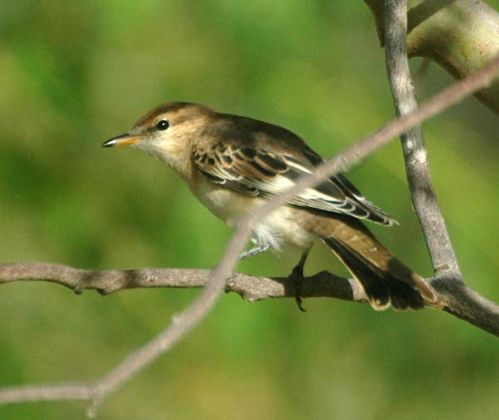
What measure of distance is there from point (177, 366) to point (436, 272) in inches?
86.9

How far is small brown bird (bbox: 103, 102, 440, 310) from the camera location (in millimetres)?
3967

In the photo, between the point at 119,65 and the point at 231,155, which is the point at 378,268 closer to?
the point at 231,155

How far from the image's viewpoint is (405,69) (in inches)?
153

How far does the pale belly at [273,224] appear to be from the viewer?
4566mm

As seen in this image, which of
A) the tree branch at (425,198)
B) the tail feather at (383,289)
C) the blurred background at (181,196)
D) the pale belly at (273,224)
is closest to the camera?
the tree branch at (425,198)

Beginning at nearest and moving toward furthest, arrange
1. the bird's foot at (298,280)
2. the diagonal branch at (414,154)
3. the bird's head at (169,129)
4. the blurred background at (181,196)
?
the diagonal branch at (414,154), the bird's foot at (298,280), the blurred background at (181,196), the bird's head at (169,129)

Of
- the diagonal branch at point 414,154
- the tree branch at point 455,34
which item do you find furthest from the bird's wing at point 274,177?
the tree branch at point 455,34

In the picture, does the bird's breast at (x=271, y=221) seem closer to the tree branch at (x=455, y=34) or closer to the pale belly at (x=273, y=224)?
the pale belly at (x=273, y=224)

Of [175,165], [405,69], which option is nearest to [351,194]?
[405,69]

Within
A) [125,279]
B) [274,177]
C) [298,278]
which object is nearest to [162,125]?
[274,177]

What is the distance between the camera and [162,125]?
5375 millimetres

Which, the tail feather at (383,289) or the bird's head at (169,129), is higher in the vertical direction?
the tail feather at (383,289)

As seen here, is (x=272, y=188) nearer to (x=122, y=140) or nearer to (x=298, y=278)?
(x=298, y=278)

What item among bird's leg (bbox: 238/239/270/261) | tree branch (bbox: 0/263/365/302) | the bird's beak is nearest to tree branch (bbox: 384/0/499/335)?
tree branch (bbox: 0/263/365/302)
